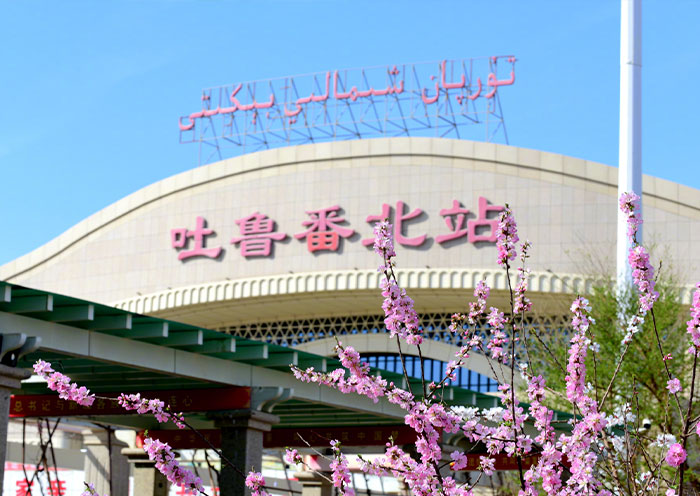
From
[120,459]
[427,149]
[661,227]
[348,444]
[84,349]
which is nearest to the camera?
[84,349]

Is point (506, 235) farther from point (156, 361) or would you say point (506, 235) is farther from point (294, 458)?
point (156, 361)

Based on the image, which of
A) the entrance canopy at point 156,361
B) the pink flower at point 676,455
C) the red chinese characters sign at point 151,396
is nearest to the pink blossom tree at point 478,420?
the pink flower at point 676,455

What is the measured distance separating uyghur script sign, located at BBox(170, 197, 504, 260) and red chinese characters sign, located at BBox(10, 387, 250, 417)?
67.8 feet

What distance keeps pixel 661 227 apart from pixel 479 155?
7306 mm

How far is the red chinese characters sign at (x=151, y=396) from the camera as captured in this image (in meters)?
21.0

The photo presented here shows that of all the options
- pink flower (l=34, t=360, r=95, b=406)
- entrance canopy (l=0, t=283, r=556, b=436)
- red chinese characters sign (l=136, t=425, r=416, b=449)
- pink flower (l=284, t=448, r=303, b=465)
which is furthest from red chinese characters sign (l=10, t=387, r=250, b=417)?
pink flower (l=284, t=448, r=303, b=465)

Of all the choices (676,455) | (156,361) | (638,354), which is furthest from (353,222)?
(676,455)

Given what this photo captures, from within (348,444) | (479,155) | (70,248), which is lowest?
(348,444)

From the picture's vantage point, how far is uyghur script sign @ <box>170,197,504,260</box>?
1663 inches

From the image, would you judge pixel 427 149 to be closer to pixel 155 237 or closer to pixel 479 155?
pixel 479 155

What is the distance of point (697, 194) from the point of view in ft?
135

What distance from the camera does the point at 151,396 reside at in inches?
871

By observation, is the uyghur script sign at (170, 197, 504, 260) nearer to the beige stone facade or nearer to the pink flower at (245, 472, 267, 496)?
the beige stone facade

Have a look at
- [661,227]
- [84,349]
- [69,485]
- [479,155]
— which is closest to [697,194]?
[661,227]
